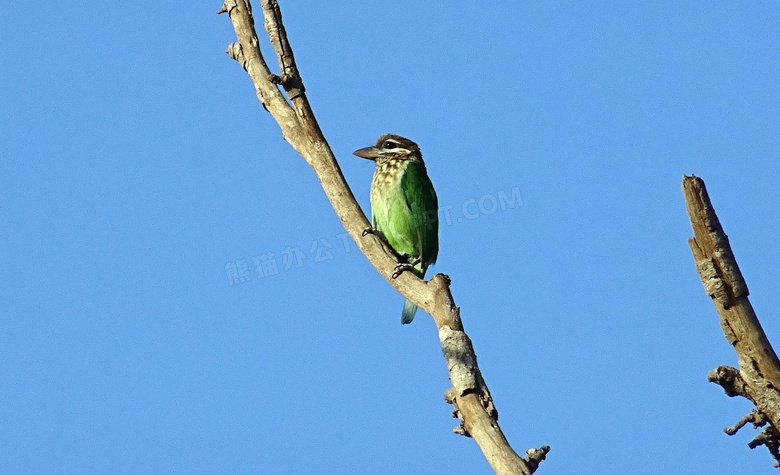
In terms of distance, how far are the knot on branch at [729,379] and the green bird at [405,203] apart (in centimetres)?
299

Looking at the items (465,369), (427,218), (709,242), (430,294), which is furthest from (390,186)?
(709,242)

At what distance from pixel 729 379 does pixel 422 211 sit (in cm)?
353

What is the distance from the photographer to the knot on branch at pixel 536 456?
172 inches

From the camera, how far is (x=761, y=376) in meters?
4.55

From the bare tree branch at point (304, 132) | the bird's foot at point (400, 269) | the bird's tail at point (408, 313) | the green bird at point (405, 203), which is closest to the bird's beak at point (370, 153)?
the green bird at point (405, 203)

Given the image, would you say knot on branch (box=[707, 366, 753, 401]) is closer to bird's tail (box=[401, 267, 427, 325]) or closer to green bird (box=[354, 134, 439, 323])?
green bird (box=[354, 134, 439, 323])

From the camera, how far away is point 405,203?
7.54 meters

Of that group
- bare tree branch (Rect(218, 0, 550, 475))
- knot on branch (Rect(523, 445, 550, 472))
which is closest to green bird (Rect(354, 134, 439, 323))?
bare tree branch (Rect(218, 0, 550, 475))

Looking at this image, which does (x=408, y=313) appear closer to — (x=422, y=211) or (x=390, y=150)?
(x=422, y=211)

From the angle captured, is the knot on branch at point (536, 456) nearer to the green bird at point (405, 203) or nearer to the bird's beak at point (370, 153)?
the green bird at point (405, 203)

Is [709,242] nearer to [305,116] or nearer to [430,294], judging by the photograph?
[430,294]

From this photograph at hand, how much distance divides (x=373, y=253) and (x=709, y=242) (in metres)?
2.56

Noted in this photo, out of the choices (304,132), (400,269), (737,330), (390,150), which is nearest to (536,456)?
(737,330)

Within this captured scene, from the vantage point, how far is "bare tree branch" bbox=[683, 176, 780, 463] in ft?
14.8
